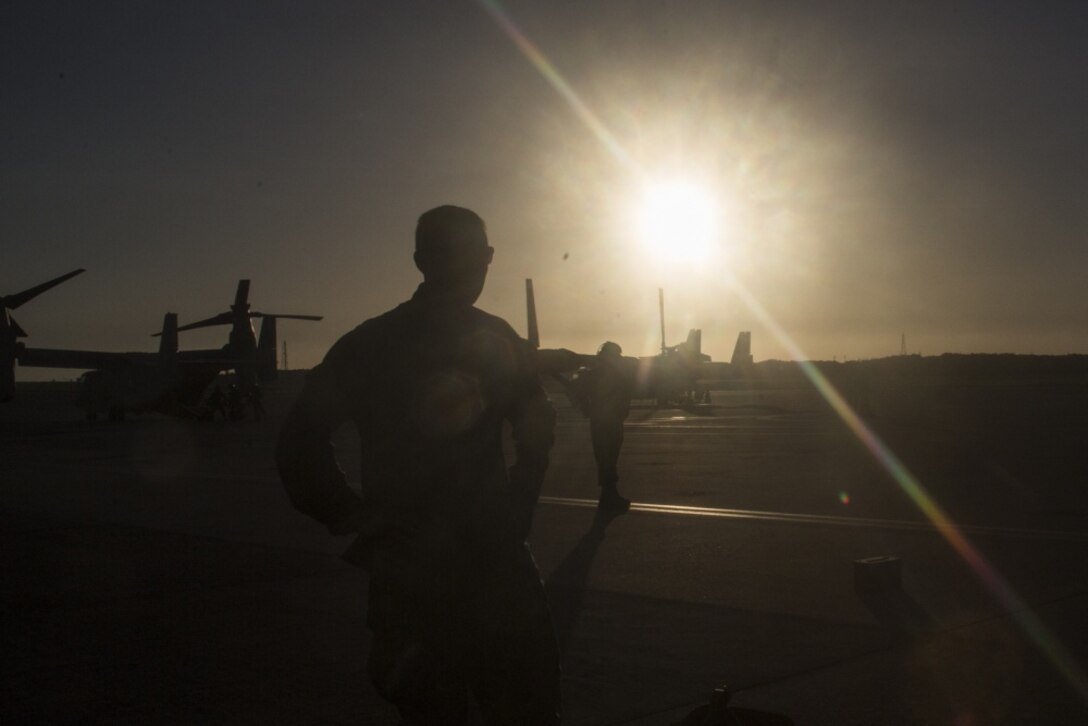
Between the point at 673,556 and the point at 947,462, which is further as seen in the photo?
the point at 947,462

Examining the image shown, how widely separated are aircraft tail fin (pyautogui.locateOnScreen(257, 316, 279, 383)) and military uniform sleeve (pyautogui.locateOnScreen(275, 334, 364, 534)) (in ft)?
150

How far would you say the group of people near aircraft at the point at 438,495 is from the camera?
248 centimetres

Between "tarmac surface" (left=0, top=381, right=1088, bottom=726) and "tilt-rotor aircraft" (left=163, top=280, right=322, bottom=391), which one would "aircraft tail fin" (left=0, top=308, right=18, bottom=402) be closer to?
"tarmac surface" (left=0, top=381, right=1088, bottom=726)

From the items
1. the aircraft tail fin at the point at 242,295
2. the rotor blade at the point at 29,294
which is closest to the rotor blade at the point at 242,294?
the aircraft tail fin at the point at 242,295

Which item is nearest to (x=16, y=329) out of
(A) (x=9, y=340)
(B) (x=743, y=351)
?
(A) (x=9, y=340)

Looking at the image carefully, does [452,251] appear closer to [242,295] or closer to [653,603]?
[653,603]

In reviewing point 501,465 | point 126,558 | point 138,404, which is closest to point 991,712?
point 501,465

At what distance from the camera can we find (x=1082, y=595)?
6711 millimetres

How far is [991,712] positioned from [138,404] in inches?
1659

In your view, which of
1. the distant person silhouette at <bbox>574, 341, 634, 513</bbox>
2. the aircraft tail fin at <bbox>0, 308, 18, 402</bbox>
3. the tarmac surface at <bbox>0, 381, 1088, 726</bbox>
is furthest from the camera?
the aircraft tail fin at <bbox>0, 308, 18, 402</bbox>

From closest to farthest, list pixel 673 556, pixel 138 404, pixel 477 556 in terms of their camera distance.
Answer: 1. pixel 477 556
2. pixel 673 556
3. pixel 138 404

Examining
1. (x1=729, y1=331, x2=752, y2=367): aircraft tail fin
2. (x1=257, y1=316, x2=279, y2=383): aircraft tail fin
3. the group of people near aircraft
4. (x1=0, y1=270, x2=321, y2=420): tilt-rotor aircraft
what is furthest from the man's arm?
(x1=729, y1=331, x2=752, y2=367): aircraft tail fin

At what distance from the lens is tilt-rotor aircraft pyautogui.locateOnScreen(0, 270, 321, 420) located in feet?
134

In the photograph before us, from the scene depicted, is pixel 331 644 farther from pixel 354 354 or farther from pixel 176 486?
pixel 176 486
